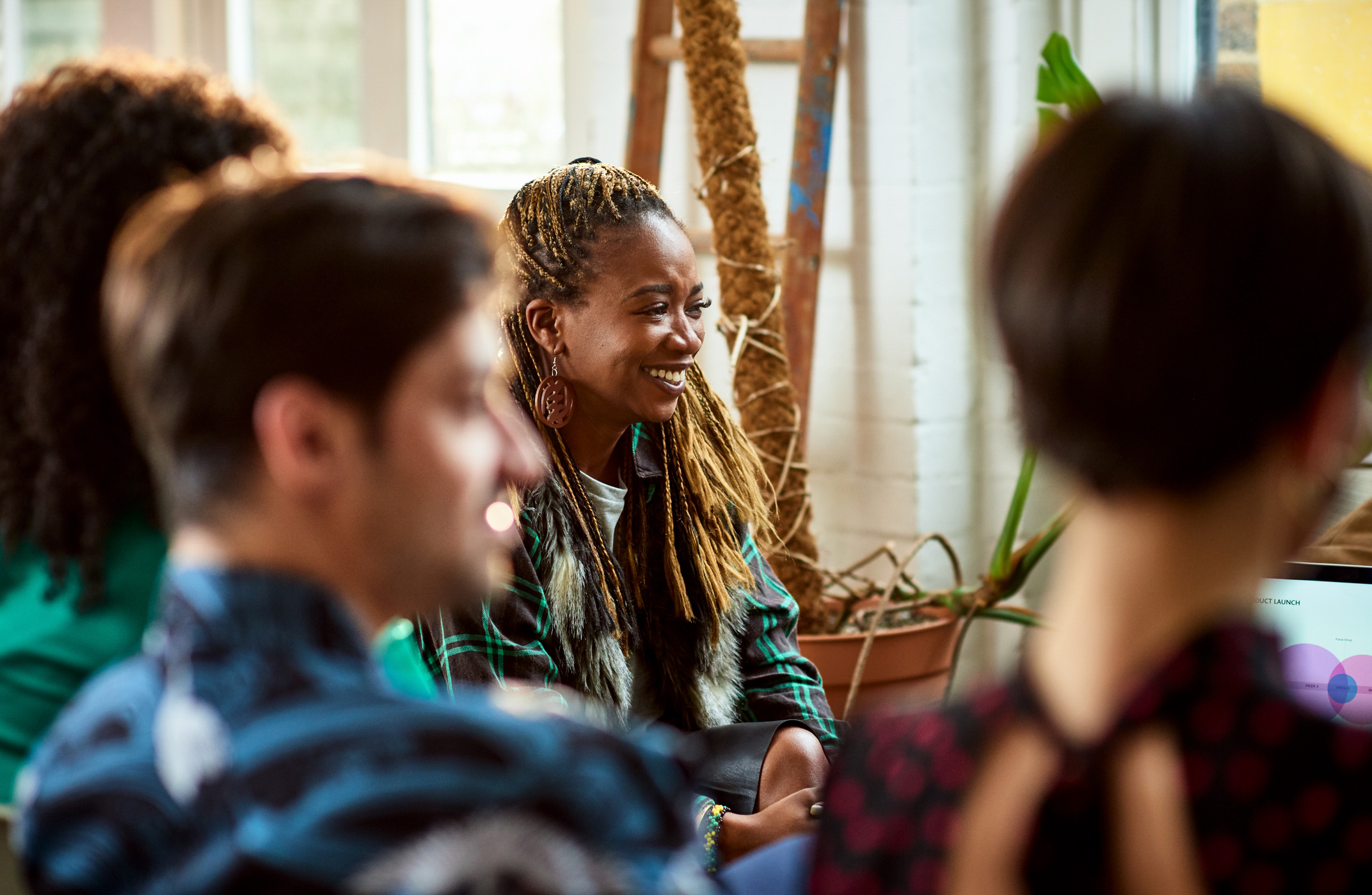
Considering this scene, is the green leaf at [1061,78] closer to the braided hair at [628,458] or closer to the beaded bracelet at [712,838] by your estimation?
the braided hair at [628,458]

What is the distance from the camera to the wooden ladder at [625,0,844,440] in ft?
7.55

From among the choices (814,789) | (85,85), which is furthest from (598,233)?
(85,85)

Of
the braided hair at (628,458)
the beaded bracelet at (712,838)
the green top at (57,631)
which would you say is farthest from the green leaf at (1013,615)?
the green top at (57,631)

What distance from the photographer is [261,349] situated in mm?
603

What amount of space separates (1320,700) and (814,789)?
54 cm

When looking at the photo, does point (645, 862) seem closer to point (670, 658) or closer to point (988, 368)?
point (670, 658)

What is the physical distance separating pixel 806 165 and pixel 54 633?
1726 mm

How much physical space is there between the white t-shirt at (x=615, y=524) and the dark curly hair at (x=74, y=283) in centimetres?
84

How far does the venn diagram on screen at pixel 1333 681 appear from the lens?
1334mm

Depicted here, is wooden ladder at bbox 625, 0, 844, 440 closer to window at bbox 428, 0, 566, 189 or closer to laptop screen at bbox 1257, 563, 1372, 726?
window at bbox 428, 0, 566, 189

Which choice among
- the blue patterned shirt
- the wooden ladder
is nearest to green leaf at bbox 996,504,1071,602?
the wooden ladder

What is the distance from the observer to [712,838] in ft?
4.58

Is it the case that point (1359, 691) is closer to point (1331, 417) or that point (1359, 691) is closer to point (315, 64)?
point (1331, 417)

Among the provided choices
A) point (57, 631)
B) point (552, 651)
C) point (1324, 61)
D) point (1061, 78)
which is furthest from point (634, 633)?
point (1324, 61)
